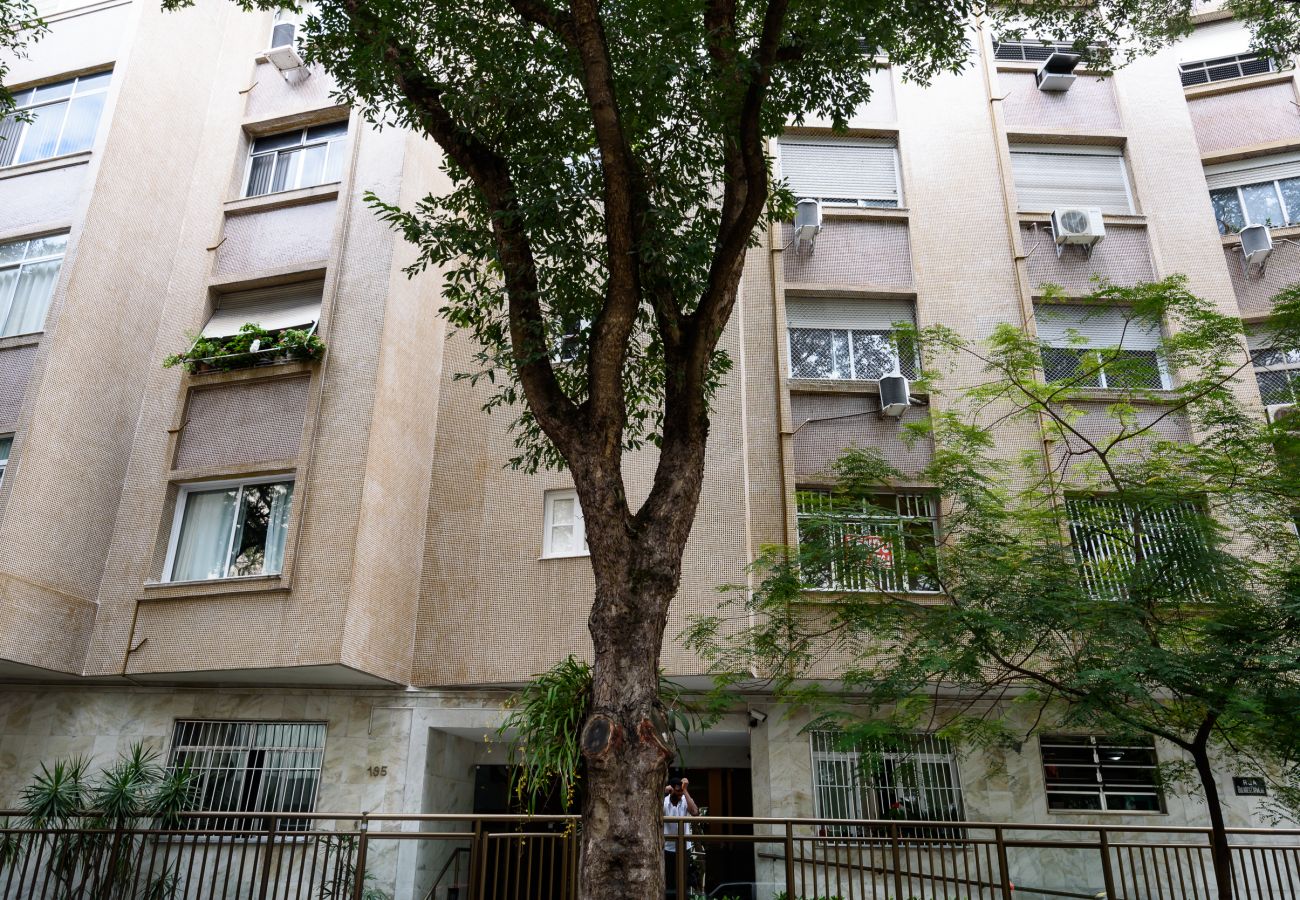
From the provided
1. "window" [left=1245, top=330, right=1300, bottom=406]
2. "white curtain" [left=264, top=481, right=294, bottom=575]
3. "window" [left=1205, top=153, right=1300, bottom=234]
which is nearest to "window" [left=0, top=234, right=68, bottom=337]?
"white curtain" [left=264, top=481, right=294, bottom=575]

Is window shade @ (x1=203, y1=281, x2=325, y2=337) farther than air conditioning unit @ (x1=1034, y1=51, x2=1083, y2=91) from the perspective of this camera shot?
No

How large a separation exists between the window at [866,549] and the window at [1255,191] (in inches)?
327

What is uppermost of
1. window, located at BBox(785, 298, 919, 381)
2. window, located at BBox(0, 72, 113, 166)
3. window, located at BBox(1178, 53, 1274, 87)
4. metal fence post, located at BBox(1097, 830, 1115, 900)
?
window, located at BBox(1178, 53, 1274, 87)

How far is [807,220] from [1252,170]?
7457 mm

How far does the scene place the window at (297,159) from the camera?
15.8m

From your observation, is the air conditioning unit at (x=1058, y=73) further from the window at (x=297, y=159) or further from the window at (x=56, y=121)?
the window at (x=56, y=121)

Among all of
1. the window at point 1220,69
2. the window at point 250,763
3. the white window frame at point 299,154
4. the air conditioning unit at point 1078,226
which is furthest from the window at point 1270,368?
the window at point 250,763

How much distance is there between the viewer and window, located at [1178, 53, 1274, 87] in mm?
16953

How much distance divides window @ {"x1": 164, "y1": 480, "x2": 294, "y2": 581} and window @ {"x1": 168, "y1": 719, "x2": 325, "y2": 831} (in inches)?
80.2

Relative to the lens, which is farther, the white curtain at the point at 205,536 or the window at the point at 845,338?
the window at the point at 845,338

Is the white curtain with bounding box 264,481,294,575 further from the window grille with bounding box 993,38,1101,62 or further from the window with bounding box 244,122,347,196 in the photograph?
the window grille with bounding box 993,38,1101,62

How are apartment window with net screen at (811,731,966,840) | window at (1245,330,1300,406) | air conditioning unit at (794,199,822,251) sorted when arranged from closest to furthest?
apartment window with net screen at (811,731,966,840) → window at (1245,330,1300,406) → air conditioning unit at (794,199,822,251)

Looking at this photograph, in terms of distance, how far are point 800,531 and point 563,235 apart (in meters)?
5.56

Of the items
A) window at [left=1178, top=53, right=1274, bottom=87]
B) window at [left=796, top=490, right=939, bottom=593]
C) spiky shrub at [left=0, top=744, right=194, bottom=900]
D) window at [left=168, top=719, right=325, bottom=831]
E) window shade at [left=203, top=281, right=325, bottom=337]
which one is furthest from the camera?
window at [left=1178, top=53, right=1274, bottom=87]
